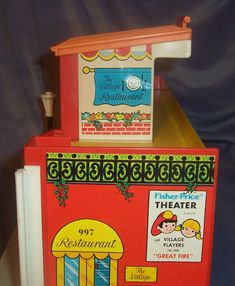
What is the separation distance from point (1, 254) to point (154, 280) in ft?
1.42

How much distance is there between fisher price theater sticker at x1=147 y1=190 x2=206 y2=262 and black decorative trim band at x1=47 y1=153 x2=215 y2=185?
2cm

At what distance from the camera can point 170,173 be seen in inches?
26.3

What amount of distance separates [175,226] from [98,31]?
0.73m

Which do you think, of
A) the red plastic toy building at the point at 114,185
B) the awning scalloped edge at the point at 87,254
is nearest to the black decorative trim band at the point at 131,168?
the red plastic toy building at the point at 114,185

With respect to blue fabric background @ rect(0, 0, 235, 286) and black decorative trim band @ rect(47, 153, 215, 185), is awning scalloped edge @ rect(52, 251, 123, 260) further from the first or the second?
blue fabric background @ rect(0, 0, 235, 286)

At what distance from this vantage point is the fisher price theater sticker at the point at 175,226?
674 mm

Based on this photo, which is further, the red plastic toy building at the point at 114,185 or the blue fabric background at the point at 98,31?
the blue fabric background at the point at 98,31

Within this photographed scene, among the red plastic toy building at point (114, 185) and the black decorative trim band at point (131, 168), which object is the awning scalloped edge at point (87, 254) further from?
the black decorative trim band at point (131, 168)

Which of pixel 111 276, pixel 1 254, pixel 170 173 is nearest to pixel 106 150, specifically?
pixel 170 173

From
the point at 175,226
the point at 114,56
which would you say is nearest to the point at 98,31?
the point at 114,56

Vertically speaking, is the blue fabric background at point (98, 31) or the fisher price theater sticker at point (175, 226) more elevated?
the blue fabric background at point (98, 31)

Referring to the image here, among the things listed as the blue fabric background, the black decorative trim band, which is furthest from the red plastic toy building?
the blue fabric background

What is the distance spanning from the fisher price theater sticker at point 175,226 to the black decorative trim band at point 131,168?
2 centimetres

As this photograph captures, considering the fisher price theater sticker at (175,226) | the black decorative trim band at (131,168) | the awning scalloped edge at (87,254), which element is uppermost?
the black decorative trim band at (131,168)
